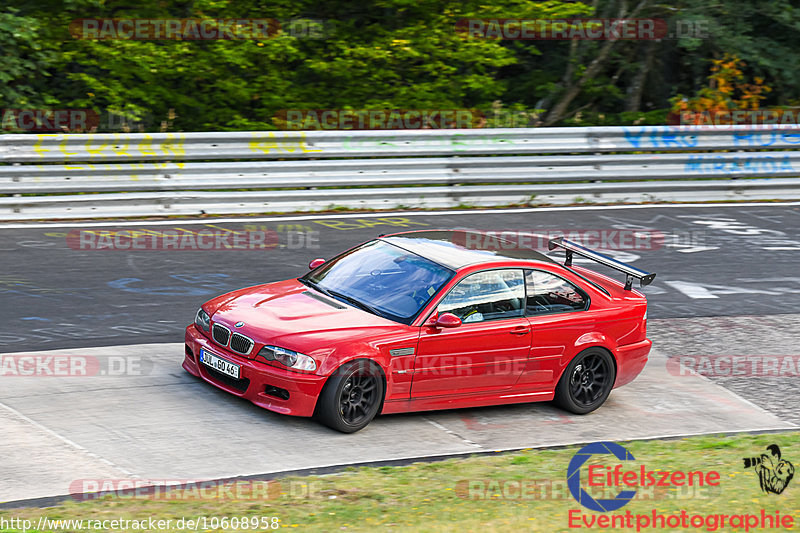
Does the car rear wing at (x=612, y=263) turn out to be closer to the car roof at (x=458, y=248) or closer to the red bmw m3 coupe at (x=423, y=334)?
the red bmw m3 coupe at (x=423, y=334)

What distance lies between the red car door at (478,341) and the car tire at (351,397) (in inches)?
14.7

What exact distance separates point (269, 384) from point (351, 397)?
0.63 m

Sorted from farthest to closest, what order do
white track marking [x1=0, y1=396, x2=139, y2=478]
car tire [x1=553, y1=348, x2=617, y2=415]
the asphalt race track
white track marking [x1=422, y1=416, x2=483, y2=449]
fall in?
car tire [x1=553, y1=348, x2=617, y2=415], white track marking [x1=422, y1=416, x2=483, y2=449], the asphalt race track, white track marking [x1=0, y1=396, x2=139, y2=478]

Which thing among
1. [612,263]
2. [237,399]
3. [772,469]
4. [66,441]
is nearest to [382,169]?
[612,263]

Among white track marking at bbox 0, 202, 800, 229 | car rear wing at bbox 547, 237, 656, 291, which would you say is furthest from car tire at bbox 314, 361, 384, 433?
white track marking at bbox 0, 202, 800, 229

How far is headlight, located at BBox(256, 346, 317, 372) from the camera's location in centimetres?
749

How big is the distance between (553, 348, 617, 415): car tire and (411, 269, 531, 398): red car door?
51 cm

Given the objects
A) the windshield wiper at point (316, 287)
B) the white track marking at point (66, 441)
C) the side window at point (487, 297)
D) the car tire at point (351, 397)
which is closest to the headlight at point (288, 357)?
the car tire at point (351, 397)

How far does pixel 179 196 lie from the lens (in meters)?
14.5

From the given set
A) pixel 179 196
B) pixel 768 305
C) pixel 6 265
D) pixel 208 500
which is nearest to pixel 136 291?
pixel 6 265

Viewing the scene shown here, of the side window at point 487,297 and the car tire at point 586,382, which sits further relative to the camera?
the car tire at point 586,382

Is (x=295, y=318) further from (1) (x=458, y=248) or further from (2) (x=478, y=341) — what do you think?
(1) (x=458, y=248)

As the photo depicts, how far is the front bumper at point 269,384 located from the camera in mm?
7512

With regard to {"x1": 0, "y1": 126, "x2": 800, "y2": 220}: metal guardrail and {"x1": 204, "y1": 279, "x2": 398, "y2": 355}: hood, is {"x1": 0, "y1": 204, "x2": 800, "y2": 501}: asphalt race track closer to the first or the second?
{"x1": 0, "y1": 126, "x2": 800, "y2": 220}: metal guardrail
